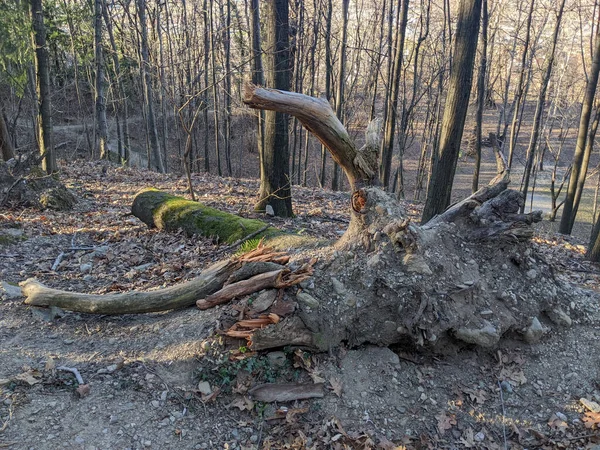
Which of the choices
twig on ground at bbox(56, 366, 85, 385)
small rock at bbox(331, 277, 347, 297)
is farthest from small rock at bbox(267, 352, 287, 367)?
twig on ground at bbox(56, 366, 85, 385)

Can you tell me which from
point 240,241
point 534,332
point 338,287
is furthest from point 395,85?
point 338,287

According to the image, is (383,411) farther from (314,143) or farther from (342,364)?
(314,143)

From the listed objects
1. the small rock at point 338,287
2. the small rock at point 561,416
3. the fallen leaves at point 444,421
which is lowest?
the small rock at point 561,416

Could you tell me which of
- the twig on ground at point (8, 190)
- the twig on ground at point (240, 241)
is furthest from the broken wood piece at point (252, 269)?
the twig on ground at point (8, 190)

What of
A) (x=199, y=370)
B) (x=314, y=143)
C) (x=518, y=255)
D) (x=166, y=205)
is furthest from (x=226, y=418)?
(x=314, y=143)

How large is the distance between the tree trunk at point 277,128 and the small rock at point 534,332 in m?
4.86

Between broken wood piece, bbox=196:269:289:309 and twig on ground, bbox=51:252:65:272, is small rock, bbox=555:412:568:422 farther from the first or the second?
twig on ground, bbox=51:252:65:272

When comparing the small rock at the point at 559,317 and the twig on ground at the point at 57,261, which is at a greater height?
the small rock at the point at 559,317

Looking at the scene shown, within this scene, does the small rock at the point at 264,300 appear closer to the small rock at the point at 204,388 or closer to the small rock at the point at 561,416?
the small rock at the point at 204,388

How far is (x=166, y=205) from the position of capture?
281 inches

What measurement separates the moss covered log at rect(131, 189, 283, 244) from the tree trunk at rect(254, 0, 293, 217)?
1359 millimetres

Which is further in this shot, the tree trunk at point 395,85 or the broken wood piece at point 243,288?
the tree trunk at point 395,85

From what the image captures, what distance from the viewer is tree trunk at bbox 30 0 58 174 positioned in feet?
33.0

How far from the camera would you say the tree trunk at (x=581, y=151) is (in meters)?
11.4
